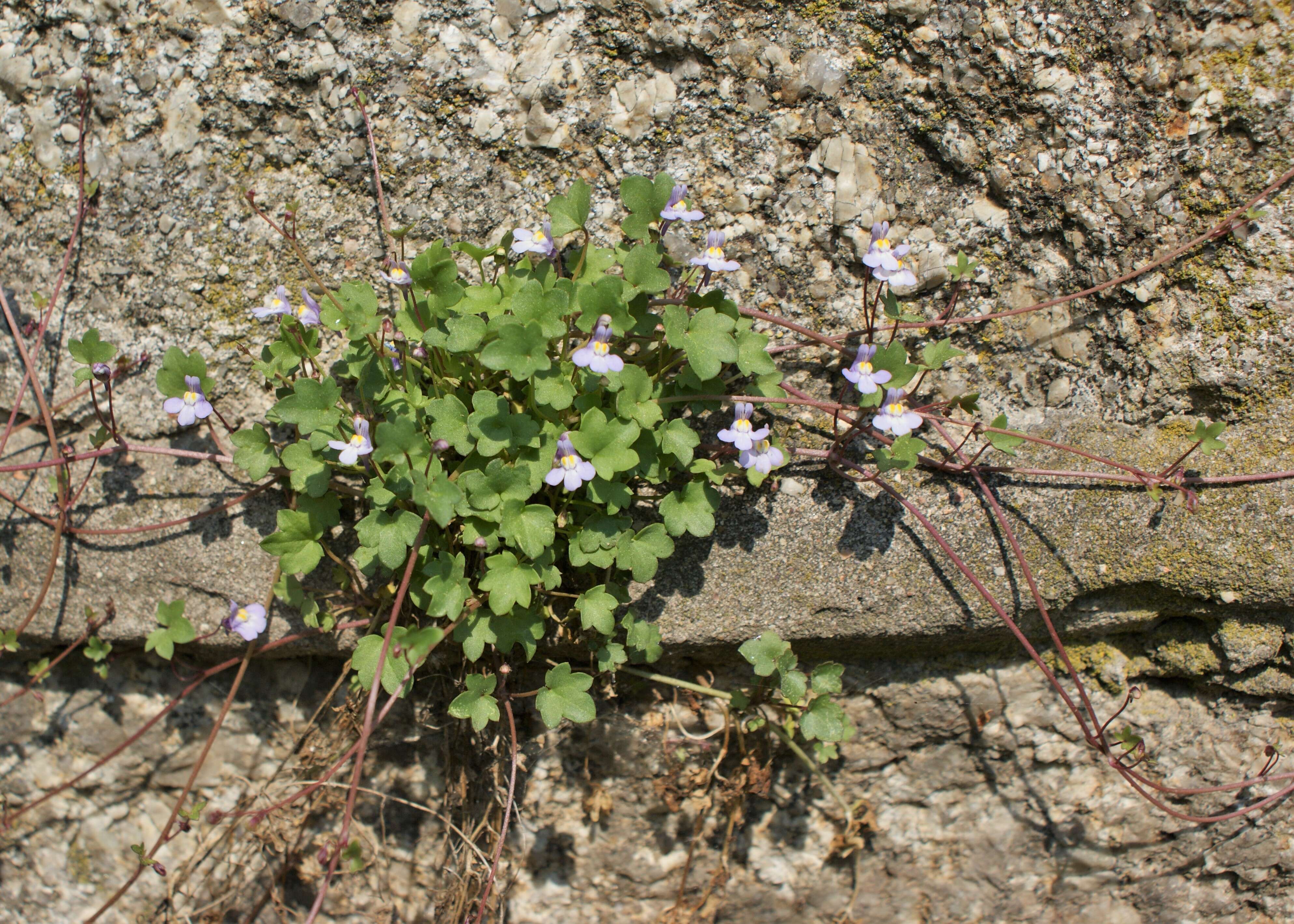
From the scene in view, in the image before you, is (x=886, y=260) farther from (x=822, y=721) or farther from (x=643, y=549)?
(x=822, y=721)

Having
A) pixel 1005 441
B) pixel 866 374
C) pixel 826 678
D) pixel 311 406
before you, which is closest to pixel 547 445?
pixel 311 406

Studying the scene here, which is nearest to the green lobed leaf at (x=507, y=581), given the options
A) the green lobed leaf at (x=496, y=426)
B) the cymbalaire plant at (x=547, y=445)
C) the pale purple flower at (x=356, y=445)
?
the cymbalaire plant at (x=547, y=445)

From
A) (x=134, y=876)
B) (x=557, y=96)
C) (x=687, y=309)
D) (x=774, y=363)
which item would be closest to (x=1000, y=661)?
(x=774, y=363)

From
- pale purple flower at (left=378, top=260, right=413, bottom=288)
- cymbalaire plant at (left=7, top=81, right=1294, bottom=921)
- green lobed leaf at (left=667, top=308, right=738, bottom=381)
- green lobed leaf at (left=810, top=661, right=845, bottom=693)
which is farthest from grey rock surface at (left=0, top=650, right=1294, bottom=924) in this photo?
pale purple flower at (left=378, top=260, right=413, bottom=288)

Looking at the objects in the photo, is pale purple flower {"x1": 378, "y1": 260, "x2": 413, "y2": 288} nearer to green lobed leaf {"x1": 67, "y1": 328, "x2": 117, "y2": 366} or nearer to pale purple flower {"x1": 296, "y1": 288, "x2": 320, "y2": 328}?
pale purple flower {"x1": 296, "y1": 288, "x2": 320, "y2": 328}

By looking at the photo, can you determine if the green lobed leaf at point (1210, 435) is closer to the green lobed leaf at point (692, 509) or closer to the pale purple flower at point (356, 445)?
the green lobed leaf at point (692, 509)
